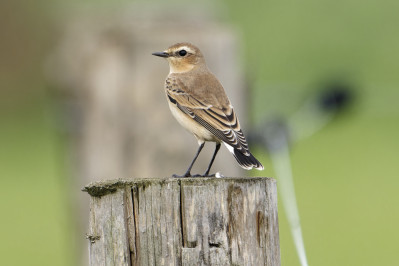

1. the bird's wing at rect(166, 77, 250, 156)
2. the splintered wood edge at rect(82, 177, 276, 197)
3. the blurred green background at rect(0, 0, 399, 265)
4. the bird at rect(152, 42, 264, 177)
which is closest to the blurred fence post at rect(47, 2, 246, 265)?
the blurred green background at rect(0, 0, 399, 265)

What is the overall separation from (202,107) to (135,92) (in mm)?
2010

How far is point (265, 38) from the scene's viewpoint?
23.7m

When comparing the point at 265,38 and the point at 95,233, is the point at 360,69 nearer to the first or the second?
the point at 265,38

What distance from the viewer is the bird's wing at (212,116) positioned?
274 inches

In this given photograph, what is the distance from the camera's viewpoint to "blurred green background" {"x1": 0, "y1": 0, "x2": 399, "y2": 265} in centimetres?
1391

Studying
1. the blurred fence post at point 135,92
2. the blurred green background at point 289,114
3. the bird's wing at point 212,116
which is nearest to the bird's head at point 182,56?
the bird's wing at point 212,116

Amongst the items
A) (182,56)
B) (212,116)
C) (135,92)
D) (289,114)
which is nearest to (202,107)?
(212,116)

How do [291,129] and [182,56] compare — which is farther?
[291,129]

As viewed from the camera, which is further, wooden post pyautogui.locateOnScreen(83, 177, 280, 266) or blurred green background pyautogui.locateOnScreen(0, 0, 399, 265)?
blurred green background pyautogui.locateOnScreen(0, 0, 399, 265)

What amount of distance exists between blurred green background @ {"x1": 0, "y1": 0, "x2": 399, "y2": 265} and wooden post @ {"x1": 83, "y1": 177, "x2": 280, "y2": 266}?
4.85m

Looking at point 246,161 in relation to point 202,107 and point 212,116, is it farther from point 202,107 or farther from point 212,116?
point 202,107

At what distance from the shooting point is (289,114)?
1656 cm

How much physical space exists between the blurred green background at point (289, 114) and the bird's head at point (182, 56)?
1.62 m

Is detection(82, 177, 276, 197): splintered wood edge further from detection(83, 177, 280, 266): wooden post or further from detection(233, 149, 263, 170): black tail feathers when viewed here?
detection(233, 149, 263, 170): black tail feathers
